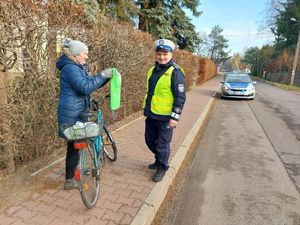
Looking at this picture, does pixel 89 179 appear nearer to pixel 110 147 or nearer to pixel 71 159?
pixel 71 159

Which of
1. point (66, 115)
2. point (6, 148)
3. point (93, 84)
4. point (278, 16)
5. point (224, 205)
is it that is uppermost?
point (278, 16)

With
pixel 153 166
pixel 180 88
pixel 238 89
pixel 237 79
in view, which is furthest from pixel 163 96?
pixel 237 79

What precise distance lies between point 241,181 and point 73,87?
306cm

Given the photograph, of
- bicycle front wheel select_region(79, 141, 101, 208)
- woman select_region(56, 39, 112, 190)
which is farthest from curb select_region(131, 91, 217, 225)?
woman select_region(56, 39, 112, 190)

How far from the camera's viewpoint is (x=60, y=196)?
3.52 meters

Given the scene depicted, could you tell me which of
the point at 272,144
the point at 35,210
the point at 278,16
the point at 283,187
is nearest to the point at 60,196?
the point at 35,210

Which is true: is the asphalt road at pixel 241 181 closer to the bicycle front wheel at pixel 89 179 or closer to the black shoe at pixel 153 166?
the black shoe at pixel 153 166

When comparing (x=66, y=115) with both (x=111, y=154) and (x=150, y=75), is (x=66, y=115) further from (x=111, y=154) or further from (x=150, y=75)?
(x=111, y=154)

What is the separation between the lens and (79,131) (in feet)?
10.1

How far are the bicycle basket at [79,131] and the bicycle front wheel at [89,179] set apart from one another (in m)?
0.26

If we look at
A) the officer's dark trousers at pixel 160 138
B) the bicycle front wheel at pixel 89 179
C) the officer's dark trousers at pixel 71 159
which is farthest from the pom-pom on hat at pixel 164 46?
the officer's dark trousers at pixel 71 159

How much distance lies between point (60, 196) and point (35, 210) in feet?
1.28

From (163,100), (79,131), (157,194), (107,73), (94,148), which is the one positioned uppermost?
(107,73)

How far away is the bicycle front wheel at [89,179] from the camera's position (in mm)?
3160
